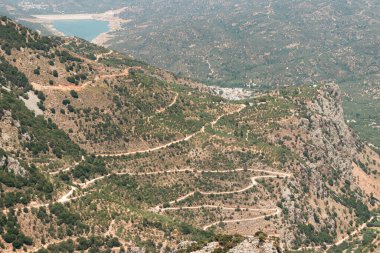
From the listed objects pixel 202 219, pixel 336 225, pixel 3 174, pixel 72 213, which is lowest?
pixel 336 225

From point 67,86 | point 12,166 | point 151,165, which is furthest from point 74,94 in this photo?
point 12,166

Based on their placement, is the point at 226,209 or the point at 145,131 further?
the point at 145,131

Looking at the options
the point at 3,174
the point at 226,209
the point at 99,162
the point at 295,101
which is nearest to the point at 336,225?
the point at 226,209

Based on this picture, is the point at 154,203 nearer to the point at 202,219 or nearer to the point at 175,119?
the point at 202,219

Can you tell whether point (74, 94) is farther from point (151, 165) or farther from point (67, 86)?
point (151, 165)

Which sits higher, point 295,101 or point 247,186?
point 295,101

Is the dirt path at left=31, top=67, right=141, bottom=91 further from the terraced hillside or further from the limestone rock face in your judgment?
the limestone rock face

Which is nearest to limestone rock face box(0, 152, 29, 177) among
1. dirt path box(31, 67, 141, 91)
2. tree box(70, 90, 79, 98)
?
dirt path box(31, 67, 141, 91)

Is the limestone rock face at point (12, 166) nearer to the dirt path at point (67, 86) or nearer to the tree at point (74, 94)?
the dirt path at point (67, 86)

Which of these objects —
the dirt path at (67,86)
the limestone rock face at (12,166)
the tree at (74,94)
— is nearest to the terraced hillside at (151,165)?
the limestone rock face at (12,166)

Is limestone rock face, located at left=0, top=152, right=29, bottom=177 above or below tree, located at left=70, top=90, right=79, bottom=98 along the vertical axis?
below
